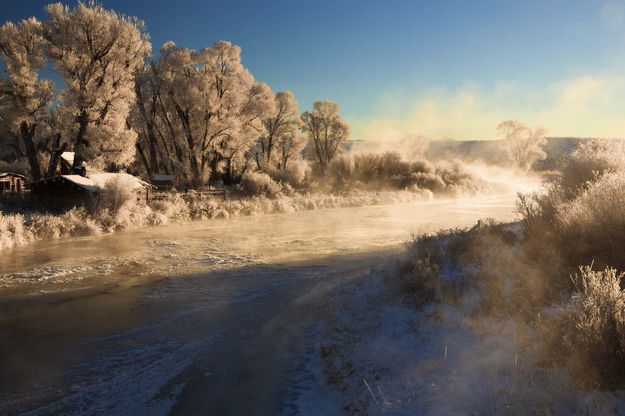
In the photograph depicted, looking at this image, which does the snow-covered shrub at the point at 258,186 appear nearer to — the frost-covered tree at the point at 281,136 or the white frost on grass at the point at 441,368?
the frost-covered tree at the point at 281,136

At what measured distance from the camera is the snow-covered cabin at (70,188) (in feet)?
71.0

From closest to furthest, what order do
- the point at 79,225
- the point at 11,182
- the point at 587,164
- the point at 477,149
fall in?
the point at 587,164 → the point at 79,225 → the point at 11,182 → the point at 477,149

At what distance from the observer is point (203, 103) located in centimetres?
3325

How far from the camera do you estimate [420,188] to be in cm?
4062

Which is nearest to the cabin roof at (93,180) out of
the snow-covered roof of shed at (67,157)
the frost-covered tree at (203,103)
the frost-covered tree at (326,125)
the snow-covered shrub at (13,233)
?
the snow-covered shrub at (13,233)

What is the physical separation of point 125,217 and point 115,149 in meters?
7.22

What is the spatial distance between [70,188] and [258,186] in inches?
563

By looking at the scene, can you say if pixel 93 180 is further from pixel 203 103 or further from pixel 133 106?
pixel 133 106

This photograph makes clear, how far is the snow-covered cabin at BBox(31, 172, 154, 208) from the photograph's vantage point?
2164 centimetres

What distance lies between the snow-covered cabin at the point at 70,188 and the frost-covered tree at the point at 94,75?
264cm

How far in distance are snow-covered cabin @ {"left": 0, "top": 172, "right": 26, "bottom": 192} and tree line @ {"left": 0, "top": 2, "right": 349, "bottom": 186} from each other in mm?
1345

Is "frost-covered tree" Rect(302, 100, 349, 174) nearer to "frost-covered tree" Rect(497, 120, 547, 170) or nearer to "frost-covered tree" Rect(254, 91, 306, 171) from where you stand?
"frost-covered tree" Rect(254, 91, 306, 171)

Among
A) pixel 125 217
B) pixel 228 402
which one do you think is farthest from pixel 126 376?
pixel 125 217

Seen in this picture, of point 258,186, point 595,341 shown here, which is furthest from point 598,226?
point 258,186
